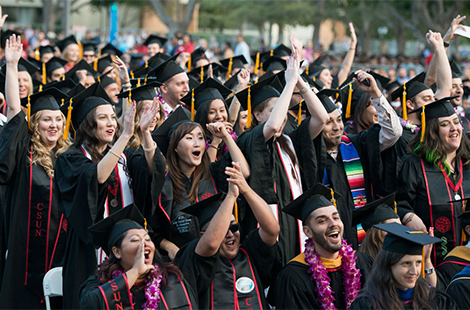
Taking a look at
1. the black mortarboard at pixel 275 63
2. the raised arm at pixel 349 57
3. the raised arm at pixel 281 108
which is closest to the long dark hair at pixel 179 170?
the raised arm at pixel 281 108

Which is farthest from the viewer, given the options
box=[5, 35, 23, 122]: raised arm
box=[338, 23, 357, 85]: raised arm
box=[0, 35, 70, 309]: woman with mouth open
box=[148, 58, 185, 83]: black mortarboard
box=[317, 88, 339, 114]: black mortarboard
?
box=[338, 23, 357, 85]: raised arm

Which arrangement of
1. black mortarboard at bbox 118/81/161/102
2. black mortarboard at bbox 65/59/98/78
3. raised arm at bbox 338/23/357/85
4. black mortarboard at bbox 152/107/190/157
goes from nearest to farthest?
black mortarboard at bbox 152/107/190/157 → black mortarboard at bbox 118/81/161/102 → black mortarboard at bbox 65/59/98/78 → raised arm at bbox 338/23/357/85

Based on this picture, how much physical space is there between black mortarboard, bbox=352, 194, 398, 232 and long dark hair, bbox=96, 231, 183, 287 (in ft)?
5.10

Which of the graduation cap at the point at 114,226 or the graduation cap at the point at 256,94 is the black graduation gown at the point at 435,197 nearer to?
the graduation cap at the point at 256,94

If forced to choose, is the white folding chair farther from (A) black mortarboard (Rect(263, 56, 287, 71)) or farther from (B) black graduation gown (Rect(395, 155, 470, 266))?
(A) black mortarboard (Rect(263, 56, 287, 71))

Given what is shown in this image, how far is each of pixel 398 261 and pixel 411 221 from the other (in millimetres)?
1387

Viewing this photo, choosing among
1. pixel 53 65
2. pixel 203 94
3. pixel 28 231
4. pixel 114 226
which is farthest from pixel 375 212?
pixel 53 65

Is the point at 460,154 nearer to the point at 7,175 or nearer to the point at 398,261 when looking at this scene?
the point at 398,261

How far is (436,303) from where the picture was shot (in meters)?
4.08

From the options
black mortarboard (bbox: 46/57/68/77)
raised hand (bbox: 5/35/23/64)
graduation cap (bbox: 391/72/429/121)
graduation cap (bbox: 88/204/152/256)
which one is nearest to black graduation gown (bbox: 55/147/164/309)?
graduation cap (bbox: 88/204/152/256)

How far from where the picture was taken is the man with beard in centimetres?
442

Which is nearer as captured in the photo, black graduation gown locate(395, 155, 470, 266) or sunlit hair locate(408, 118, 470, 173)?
black graduation gown locate(395, 155, 470, 266)

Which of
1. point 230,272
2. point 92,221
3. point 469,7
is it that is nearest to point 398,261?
point 230,272

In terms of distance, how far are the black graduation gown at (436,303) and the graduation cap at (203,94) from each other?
2942 millimetres
